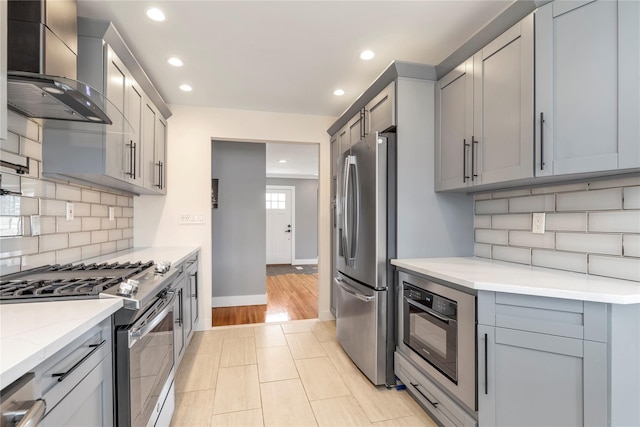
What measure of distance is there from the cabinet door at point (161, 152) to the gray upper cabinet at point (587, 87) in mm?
2968

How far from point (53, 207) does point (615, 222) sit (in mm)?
3052

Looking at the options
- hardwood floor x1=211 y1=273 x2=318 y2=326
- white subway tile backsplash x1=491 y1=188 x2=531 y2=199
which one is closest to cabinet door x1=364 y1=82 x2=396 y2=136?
white subway tile backsplash x1=491 y1=188 x2=531 y2=199

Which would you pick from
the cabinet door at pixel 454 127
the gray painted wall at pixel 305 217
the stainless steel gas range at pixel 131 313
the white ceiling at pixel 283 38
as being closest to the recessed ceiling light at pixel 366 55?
the white ceiling at pixel 283 38

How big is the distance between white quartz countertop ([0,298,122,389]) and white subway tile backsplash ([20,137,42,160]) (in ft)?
3.03

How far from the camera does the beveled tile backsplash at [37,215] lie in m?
1.51

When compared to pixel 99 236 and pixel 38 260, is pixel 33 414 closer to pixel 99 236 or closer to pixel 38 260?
pixel 38 260

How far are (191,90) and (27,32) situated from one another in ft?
5.44

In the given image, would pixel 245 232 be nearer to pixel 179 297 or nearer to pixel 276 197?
pixel 179 297

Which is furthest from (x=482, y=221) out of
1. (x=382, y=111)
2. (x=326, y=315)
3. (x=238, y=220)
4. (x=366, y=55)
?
(x=238, y=220)

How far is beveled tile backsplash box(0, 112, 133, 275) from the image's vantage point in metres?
1.51

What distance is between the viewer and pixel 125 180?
213 centimetres

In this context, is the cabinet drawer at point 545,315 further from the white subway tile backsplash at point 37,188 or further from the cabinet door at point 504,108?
the white subway tile backsplash at point 37,188

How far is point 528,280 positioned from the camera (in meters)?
1.53

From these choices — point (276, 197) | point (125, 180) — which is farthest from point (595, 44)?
point (276, 197)
